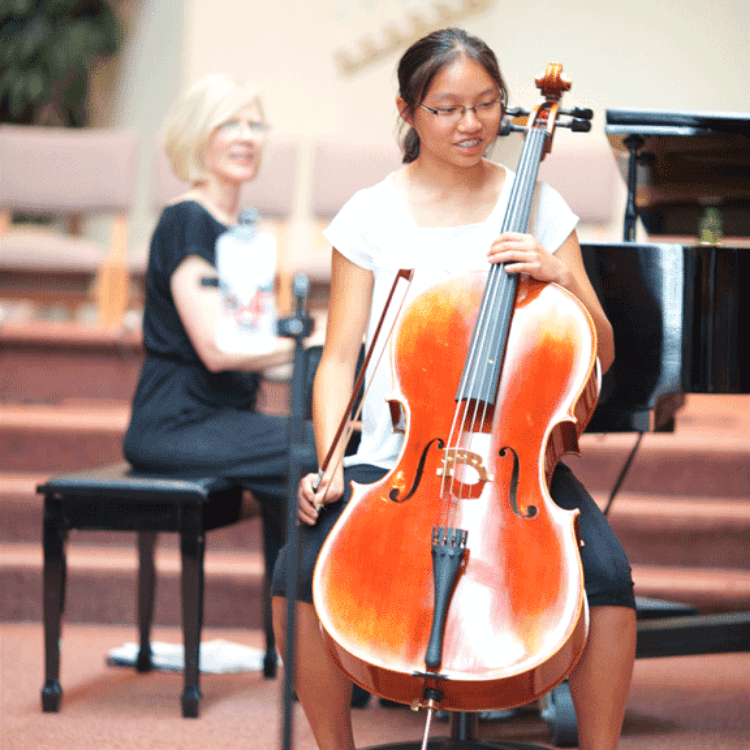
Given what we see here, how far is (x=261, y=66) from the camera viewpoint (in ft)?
14.7

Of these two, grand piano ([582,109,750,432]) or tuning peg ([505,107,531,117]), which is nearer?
tuning peg ([505,107,531,117])

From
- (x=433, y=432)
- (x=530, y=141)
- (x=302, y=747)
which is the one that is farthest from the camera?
(x=302, y=747)

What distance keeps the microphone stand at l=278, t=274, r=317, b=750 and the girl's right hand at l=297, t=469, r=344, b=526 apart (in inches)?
8.4

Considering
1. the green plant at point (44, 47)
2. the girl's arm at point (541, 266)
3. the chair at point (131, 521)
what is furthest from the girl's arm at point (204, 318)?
the green plant at point (44, 47)

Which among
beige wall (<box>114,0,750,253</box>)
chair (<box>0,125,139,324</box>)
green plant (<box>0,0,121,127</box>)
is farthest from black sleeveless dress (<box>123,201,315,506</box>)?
green plant (<box>0,0,121,127</box>)

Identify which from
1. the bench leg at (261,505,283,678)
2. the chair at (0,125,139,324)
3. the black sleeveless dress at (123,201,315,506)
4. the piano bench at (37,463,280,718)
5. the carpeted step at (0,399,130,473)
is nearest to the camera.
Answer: the piano bench at (37,463,280,718)

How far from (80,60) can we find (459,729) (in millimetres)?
3930

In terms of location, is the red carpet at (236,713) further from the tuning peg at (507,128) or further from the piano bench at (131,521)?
the tuning peg at (507,128)

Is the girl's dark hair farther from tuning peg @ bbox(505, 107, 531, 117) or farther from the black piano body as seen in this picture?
the black piano body

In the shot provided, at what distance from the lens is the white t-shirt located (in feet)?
4.35

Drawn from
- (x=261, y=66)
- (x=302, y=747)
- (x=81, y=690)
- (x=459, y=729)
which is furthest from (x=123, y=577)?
(x=261, y=66)

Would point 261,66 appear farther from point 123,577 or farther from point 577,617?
point 577,617

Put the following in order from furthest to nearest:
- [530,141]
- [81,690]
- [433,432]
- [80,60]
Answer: [80,60] < [81,690] < [530,141] < [433,432]

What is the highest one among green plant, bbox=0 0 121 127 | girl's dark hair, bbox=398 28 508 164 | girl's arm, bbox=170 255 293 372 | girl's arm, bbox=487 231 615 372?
green plant, bbox=0 0 121 127
